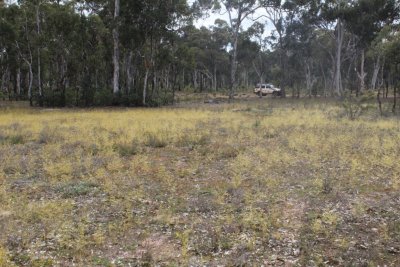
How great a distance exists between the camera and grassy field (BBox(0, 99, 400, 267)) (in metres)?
Result: 5.65

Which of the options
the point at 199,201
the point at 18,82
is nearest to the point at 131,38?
the point at 18,82

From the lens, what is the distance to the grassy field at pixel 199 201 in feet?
18.5

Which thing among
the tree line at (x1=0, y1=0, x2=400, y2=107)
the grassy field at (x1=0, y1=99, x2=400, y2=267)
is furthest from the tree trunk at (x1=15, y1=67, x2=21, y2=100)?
the grassy field at (x1=0, y1=99, x2=400, y2=267)

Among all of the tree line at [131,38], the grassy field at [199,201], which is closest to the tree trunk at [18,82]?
the tree line at [131,38]

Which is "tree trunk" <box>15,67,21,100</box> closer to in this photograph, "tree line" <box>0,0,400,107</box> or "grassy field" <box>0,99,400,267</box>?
"tree line" <box>0,0,400,107</box>

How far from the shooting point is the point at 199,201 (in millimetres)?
7797

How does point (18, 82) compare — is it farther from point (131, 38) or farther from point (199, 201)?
point (199, 201)

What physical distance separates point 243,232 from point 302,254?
1032 millimetres

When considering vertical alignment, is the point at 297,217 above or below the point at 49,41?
below

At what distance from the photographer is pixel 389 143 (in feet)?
43.7

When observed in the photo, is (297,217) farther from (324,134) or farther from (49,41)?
(49,41)

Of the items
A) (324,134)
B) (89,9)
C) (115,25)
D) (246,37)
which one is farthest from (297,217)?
(246,37)

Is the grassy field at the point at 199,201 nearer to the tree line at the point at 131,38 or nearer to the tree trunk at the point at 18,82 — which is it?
the tree line at the point at 131,38

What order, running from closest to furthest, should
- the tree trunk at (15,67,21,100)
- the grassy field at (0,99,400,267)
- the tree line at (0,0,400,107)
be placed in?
the grassy field at (0,99,400,267) < the tree line at (0,0,400,107) < the tree trunk at (15,67,21,100)
